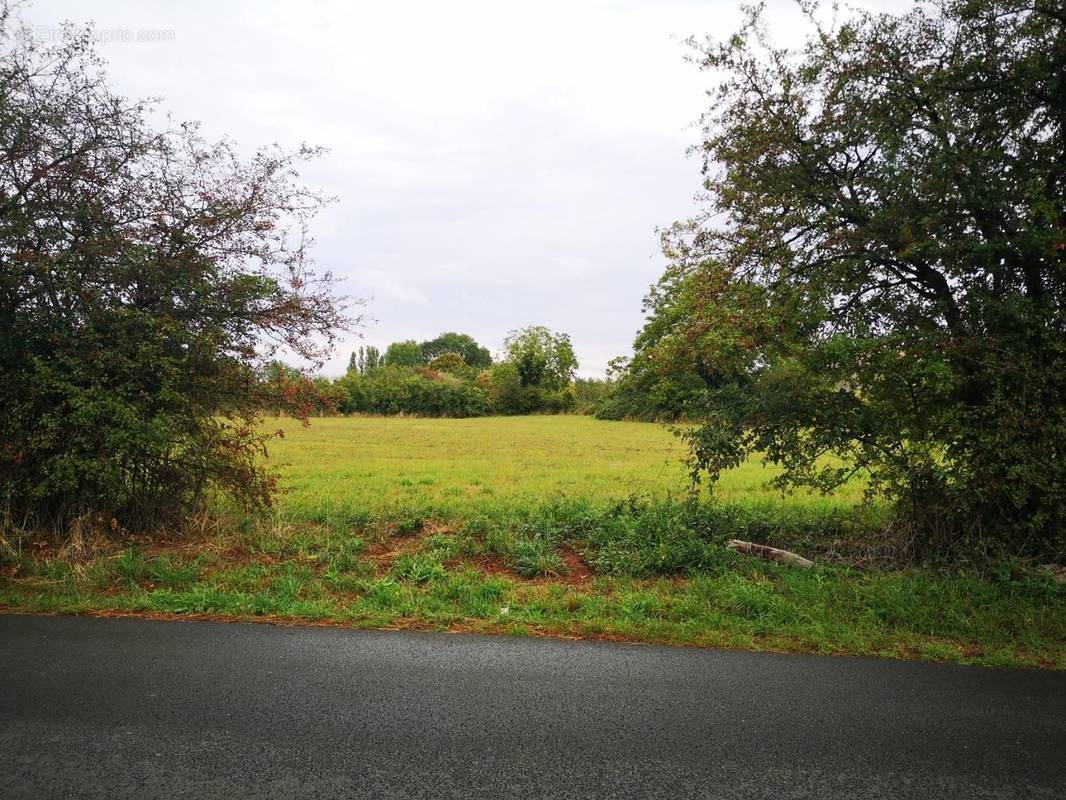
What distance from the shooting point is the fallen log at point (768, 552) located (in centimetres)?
702

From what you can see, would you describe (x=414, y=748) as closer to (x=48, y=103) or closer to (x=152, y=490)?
(x=152, y=490)

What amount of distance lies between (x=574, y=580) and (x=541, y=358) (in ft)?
258

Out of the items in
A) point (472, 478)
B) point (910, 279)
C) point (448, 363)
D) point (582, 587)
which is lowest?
point (582, 587)

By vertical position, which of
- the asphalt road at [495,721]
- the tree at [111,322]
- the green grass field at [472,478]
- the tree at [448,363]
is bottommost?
the asphalt road at [495,721]

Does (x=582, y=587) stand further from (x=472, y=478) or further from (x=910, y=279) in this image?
(x=472, y=478)

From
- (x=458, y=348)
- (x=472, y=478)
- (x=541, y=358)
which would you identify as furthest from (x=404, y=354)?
(x=472, y=478)

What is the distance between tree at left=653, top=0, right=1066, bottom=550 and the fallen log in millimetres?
878

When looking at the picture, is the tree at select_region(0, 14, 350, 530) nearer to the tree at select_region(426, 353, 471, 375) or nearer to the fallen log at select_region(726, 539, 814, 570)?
the fallen log at select_region(726, 539, 814, 570)

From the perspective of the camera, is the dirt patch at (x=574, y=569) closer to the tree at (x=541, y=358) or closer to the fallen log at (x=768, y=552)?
the fallen log at (x=768, y=552)

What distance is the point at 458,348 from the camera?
138625 mm

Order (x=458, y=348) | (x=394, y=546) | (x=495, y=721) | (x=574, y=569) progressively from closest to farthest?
(x=495, y=721), (x=574, y=569), (x=394, y=546), (x=458, y=348)

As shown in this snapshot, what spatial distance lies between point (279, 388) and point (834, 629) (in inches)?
272

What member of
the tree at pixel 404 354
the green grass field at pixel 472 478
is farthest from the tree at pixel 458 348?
the green grass field at pixel 472 478

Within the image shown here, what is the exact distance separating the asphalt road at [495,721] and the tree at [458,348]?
130 meters
